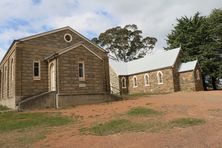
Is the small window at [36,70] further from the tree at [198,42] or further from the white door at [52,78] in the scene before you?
the tree at [198,42]

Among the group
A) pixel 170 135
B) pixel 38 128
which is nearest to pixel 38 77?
pixel 38 128

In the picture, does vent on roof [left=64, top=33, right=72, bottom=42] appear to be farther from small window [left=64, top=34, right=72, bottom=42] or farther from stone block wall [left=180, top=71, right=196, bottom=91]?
stone block wall [left=180, top=71, right=196, bottom=91]

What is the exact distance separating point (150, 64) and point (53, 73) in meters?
21.8

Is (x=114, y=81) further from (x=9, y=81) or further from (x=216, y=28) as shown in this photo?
(x=216, y=28)

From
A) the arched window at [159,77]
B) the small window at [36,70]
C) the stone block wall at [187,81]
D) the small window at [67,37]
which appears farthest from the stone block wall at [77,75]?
the stone block wall at [187,81]

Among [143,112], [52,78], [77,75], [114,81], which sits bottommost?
[143,112]

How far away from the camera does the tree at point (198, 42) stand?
45.4 meters

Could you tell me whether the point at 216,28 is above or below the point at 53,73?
above

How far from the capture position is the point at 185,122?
12.5 metres

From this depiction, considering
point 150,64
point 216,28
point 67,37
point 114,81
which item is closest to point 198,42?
point 216,28

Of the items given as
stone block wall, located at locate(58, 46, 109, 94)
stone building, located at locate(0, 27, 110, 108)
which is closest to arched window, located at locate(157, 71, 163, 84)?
stone building, located at locate(0, 27, 110, 108)

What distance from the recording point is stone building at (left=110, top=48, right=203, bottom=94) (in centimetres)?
3762

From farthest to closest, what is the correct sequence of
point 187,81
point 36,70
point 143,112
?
point 187,81 < point 36,70 < point 143,112

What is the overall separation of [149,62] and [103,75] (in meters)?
18.3
